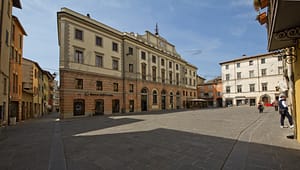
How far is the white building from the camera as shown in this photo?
42031 millimetres

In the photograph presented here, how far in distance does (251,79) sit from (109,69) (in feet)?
127

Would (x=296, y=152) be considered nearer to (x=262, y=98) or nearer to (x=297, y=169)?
(x=297, y=169)

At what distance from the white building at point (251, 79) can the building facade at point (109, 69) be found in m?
19.1

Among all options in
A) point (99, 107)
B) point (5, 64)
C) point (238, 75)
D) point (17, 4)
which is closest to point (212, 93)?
point (238, 75)

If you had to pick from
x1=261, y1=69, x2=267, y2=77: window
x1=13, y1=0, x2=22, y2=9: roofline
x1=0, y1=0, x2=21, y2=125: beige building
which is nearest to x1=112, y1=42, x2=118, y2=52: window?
x1=13, y1=0, x2=22, y2=9: roofline

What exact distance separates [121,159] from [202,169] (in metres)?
2.00

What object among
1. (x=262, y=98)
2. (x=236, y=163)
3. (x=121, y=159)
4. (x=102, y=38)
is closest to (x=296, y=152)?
(x=236, y=163)

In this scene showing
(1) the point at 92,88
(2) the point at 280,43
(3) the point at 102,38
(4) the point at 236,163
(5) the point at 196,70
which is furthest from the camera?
(5) the point at 196,70

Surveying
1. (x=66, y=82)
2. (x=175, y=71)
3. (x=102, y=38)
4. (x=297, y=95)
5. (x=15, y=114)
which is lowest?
(x=15, y=114)

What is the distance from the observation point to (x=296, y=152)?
4551 mm

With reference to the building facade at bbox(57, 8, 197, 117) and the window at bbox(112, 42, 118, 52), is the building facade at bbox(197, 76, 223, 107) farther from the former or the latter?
the window at bbox(112, 42, 118, 52)

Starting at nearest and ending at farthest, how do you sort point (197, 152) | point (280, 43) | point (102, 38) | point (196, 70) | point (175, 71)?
point (197, 152), point (280, 43), point (102, 38), point (175, 71), point (196, 70)

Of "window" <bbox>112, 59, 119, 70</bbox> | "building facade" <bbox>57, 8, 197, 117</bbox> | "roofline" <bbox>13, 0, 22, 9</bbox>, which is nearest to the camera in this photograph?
"roofline" <bbox>13, 0, 22, 9</bbox>

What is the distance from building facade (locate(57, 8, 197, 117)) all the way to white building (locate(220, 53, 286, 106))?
1909cm
